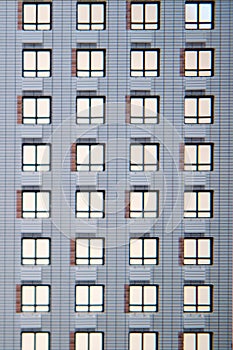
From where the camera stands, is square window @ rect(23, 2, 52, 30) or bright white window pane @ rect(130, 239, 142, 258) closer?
square window @ rect(23, 2, 52, 30)

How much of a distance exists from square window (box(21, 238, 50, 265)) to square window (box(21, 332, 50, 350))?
294 cm

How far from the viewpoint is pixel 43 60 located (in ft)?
53.0

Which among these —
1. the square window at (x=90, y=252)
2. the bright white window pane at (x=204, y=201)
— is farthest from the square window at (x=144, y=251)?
the bright white window pane at (x=204, y=201)

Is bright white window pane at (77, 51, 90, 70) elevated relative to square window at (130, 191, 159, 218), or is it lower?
elevated

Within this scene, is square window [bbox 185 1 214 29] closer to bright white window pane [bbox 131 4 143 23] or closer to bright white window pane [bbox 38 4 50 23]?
bright white window pane [bbox 131 4 143 23]

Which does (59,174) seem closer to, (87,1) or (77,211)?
(77,211)

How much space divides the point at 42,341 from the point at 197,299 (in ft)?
21.9

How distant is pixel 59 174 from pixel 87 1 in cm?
724

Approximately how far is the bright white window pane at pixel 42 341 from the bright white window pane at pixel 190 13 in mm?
14393

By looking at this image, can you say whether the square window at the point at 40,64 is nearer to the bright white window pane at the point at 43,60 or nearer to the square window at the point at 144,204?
the bright white window pane at the point at 43,60

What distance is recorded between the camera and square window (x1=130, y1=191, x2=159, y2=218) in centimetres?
1617

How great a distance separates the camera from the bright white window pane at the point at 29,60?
16156 mm

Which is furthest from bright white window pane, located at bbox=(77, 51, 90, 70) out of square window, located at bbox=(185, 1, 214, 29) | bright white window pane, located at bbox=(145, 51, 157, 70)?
square window, located at bbox=(185, 1, 214, 29)

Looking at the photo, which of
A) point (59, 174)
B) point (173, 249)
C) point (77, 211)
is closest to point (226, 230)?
point (173, 249)
